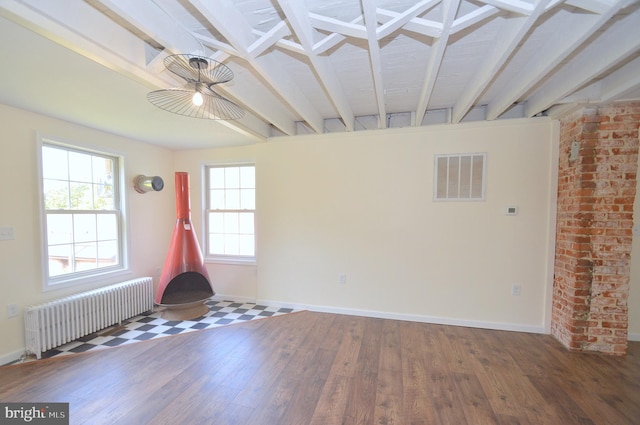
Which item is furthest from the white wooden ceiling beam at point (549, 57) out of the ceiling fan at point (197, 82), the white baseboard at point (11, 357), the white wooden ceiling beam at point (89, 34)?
the white baseboard at point (11, 357)

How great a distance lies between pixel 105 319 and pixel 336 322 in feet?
8.75

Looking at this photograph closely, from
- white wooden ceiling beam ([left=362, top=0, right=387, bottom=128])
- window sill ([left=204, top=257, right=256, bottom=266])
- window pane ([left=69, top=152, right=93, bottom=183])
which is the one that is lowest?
window sill ([left=204, top=257, right=256, bottom=266])

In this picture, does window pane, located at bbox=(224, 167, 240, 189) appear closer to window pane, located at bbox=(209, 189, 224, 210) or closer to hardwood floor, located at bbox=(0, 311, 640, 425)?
window pane, located at bbox=(209, 189, 224, 210)

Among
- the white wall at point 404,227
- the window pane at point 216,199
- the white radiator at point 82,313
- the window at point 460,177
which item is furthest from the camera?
the window pane at point 216,199

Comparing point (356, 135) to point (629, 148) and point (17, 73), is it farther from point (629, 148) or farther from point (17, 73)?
point (17, 73)

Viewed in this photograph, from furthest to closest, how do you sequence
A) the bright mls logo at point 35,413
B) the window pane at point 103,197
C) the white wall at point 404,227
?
the window pane at point 103,197 → the white wall at point 404,227 → the bright mls logo at point 35,413

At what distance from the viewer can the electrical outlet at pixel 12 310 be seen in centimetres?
238

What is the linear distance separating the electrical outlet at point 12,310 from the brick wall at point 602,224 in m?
5.29

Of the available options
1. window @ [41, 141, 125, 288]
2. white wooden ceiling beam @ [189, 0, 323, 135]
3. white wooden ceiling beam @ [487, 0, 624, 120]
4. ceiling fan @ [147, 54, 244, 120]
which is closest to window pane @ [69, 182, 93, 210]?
window @ [41, 141, 125, 288]

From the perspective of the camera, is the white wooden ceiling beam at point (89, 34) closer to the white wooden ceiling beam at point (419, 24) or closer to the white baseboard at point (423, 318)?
the white wooden ceiling beam at point (419, 24)

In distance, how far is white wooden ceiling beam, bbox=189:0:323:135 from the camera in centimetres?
137

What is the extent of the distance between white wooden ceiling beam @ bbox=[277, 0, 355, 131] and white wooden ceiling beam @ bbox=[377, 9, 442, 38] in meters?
0.43

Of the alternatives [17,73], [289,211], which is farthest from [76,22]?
[289,211]

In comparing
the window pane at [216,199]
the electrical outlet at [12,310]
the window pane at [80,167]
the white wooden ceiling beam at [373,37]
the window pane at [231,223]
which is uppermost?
the white wooden ceiling beam at [373,37]
